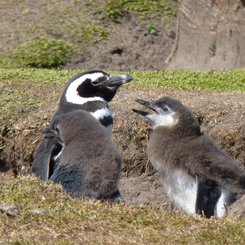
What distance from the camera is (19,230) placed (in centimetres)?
703

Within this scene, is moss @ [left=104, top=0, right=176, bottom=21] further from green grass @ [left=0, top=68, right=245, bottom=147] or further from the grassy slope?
the grassy slope

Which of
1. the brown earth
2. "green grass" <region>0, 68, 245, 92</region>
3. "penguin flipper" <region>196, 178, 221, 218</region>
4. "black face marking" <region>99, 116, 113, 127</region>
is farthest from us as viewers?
"green grass" <region>0, 68, 245, 92</region>

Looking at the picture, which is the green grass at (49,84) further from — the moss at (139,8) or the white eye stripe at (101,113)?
the moss at (139,8)

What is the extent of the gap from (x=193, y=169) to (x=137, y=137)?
285 centimetres

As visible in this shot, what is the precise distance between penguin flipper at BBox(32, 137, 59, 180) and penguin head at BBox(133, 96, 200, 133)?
Answer: 107 centimetres

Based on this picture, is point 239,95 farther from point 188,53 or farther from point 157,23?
point 157,23

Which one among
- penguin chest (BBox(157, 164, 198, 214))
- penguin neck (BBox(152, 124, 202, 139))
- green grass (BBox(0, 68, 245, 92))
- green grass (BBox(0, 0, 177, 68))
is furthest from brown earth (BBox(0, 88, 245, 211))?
green grass (BBox(0, 0, 177, 68))

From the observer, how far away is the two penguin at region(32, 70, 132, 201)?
8633 mm

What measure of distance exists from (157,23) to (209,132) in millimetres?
9049

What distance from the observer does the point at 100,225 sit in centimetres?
708

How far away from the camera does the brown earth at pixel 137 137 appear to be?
11.5m

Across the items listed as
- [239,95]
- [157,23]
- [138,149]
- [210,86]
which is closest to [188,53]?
[157,23]

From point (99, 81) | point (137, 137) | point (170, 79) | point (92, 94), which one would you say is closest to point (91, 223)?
point (92, 94)

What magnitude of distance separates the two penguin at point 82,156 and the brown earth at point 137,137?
1.93 metres
